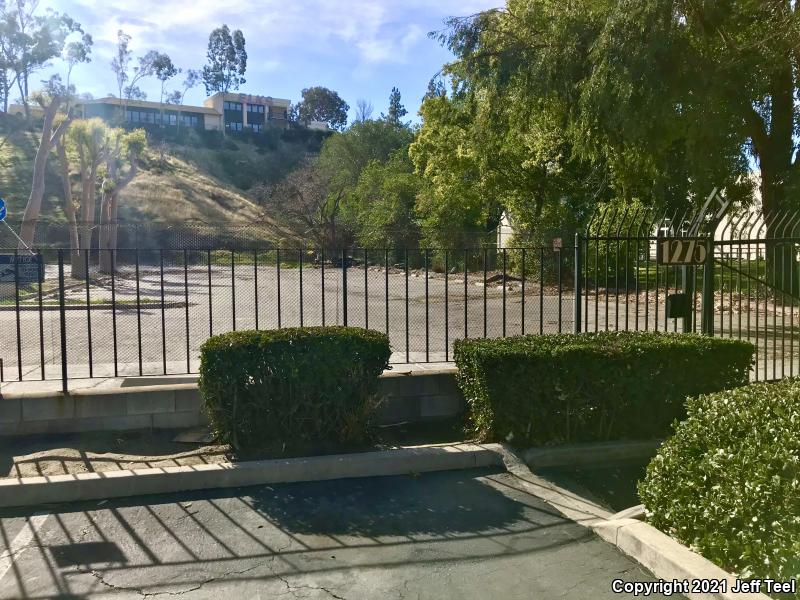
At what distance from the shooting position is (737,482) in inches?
142

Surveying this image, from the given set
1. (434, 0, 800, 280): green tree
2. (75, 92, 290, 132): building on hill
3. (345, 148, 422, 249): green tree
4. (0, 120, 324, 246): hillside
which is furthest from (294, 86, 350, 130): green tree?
(434, 0, 800, 280): green tree

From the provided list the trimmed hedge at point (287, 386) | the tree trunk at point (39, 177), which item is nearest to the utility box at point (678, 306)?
the trimmed hedge at point (287, 386)

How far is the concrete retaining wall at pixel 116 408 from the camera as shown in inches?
251

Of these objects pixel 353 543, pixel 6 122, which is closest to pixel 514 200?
pixel 353 543

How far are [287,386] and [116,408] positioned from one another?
178cm

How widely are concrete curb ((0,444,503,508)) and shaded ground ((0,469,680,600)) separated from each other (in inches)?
3.9

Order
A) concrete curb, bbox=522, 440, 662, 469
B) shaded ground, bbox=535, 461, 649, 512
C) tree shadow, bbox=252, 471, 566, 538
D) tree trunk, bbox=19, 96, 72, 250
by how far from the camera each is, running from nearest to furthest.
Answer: tree shadow, bbox=252, 471, 566, 538 → shaded ground, bbox=535, 461, 649, 512 → concrete curb, bbox=522, 440, 662, 469 → tree trunk, bbox=19, 96, 72, 250

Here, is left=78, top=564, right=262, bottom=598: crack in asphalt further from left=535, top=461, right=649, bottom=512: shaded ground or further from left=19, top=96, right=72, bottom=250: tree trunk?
left=19, top=96, right=72, bottom=250: tree trunk

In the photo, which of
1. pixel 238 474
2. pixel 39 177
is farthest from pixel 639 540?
pixel 39 177

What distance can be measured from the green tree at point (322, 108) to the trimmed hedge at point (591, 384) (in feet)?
403

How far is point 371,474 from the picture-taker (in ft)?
18.4

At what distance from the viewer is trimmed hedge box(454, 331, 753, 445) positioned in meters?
5.93

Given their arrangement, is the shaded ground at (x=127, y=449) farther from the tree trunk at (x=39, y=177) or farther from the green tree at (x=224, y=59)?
the green tree at (x=224, y=59)

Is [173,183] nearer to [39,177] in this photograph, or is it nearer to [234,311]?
[39,177]
